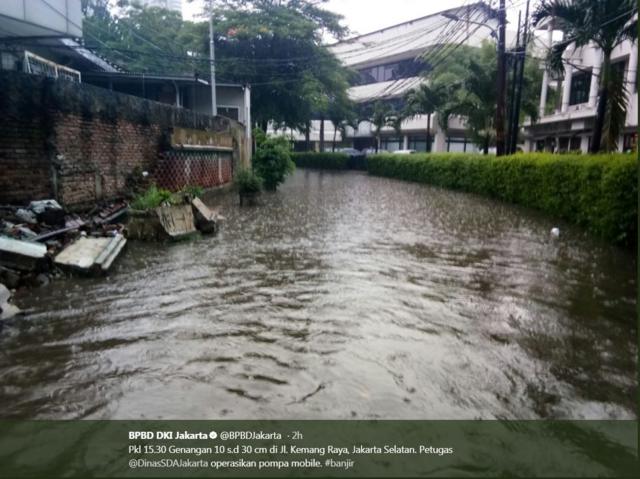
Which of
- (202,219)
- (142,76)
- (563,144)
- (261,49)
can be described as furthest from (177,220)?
(563,144)

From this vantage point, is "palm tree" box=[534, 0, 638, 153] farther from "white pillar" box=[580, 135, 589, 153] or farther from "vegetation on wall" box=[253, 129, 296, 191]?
"white pillar" box=[580, 135, 589, 153]

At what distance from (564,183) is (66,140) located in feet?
32.2

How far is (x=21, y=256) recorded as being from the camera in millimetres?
4992

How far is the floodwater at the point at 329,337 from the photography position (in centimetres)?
289

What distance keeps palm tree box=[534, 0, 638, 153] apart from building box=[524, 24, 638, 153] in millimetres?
7650

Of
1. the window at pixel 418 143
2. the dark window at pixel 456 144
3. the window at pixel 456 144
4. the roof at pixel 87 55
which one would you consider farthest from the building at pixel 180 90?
the window at pixel 418 143

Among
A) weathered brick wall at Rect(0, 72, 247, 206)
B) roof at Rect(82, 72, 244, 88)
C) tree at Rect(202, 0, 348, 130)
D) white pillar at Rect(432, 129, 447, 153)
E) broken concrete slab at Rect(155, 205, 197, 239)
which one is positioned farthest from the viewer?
white pillar at Rect(432, 129, 447, 153)

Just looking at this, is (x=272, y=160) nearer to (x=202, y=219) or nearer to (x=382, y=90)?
(x=202, y=219)

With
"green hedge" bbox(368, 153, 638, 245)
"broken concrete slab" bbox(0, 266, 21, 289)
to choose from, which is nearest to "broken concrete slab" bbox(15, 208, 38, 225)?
"broken concrete slab" bbox(0, 266, 21, 289)

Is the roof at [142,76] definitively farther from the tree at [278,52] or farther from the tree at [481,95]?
the tree at [481,95]

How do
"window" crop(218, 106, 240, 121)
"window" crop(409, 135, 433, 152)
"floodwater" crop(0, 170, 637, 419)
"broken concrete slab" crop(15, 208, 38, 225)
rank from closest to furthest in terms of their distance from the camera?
"floodwater" crop(0, 170, 637, 419) → "broken concrete slab" crop(15, 208, 38, 225) → "window" crop(218, 106, 240, 121) → "window" crop(409, 135, 433, 152)

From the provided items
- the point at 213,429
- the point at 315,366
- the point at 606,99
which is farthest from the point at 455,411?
the point at 606,99

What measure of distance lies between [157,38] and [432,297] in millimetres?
27790

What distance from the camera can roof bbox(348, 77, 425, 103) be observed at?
37.1 meters
